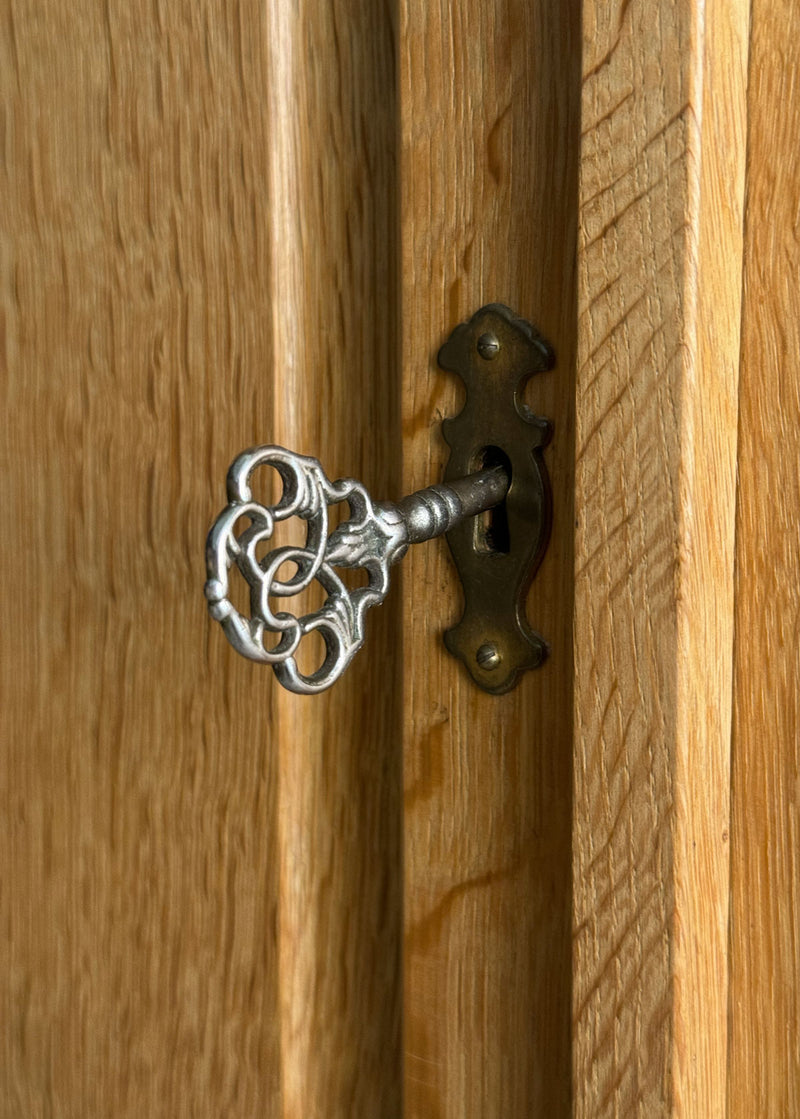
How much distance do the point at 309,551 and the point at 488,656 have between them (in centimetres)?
11

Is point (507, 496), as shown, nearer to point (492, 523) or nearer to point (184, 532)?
point (492, 523)

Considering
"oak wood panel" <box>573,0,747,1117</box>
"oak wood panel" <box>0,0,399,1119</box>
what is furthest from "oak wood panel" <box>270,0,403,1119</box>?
"oak wood panel" <box>573,0,747,1117</box>

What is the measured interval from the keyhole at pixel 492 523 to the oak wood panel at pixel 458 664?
0.02 m

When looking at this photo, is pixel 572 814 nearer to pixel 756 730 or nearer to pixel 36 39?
pixel 756 730

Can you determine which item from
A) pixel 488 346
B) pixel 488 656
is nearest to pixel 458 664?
pixel 488 656

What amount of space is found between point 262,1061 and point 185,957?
0.05 metres

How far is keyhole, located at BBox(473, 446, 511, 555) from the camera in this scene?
427mm

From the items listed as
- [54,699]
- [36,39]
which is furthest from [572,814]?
[36,39]

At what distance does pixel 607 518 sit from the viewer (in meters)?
0.38

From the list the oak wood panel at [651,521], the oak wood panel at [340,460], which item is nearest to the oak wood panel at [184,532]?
the oak wood panel at [340,460]

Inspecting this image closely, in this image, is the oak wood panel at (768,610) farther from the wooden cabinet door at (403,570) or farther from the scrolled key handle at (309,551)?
the scrolled key handle at (309,551)

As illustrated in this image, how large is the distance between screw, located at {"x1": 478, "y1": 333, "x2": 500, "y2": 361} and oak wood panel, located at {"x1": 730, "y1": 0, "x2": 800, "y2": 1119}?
0.09m

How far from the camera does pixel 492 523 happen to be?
432 millimetres

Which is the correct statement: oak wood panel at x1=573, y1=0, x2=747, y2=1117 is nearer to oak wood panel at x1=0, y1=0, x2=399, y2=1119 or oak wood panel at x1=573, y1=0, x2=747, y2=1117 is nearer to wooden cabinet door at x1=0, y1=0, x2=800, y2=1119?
wooden cabinet door at x1=0, y1=0, x2=800, y2=1119
